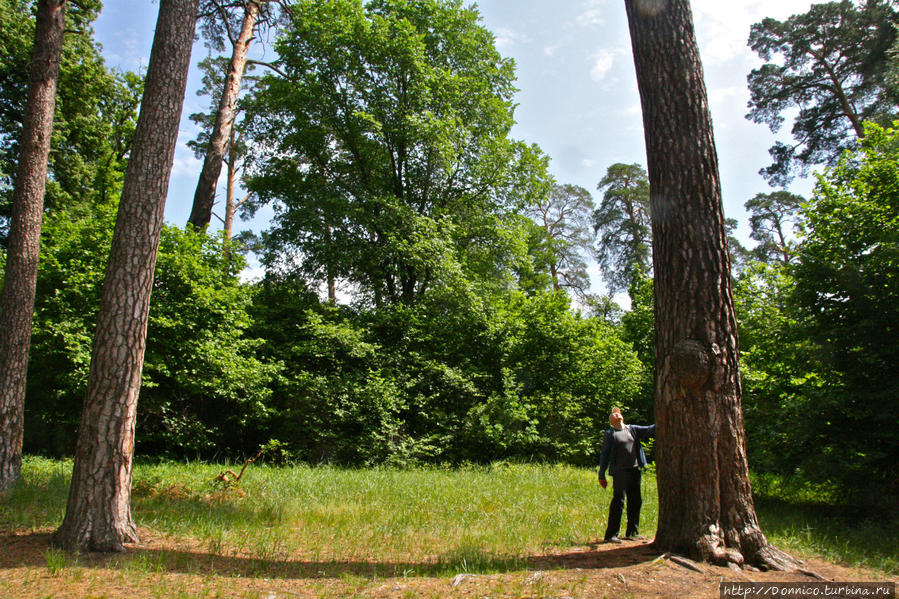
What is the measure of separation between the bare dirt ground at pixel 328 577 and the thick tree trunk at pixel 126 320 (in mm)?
424

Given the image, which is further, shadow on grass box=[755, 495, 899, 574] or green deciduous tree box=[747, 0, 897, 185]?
green deciduous tree box=[747, 0, 897, 185]

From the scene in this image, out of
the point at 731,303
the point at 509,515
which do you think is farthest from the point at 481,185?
the point at 731,303

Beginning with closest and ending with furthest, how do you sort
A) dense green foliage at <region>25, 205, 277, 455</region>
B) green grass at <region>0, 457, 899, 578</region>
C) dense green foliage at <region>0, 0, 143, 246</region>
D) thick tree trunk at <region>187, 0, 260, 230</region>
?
1. green grass at <region>0, 457, 899, 578</region>
2. dense green foliage at <region>25, 205, 277, 455</region>
3. thick tree trunk at <region>187, 0, 260, 230</region>
4. dense green foliage at <region>0, 0, 143, 246</region>

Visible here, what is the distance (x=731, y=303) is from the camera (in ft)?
16.6

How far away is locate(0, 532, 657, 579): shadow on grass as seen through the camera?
489 centimetres

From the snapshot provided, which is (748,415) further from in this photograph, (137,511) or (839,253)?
(137,511)

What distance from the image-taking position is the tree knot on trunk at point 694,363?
15.8 feet

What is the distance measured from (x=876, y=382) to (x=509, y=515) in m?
6.24

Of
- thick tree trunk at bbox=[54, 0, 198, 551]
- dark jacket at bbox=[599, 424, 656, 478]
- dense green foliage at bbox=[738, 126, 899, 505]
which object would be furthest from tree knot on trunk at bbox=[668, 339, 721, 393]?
thick tree trunk at bbox=[54, 0, 198, 551]

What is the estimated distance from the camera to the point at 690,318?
16.4 ft

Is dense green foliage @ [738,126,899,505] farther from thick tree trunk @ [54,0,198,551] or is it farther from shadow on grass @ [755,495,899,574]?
thick tree trunk @ [54,0,198,551]

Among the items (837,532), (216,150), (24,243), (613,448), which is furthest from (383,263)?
(837,532)

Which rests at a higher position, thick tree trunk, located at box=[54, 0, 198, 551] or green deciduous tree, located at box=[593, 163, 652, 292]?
green deciduous tree, located at box=[593, 163, 652, 292]

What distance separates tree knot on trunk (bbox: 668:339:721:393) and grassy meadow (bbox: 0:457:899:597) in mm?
2352
